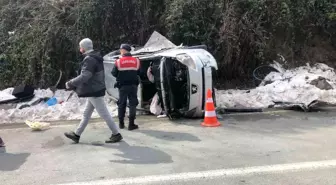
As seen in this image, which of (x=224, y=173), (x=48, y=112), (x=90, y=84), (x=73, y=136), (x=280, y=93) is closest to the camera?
(x=224, y=173)

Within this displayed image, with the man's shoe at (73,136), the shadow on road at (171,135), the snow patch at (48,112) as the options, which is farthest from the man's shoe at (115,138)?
the snow patch at (48,112)

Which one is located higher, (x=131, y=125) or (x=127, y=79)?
(x=127, y=79)

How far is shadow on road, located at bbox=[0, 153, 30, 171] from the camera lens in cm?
562

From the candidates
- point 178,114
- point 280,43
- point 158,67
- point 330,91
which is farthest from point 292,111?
point 280,43

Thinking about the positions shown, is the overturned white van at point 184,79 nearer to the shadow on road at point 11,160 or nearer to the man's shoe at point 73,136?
the man's shoe at point 73,136

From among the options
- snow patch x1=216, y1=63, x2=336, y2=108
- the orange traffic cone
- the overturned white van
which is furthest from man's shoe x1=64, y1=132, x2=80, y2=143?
snow patch x1=216, y1=63, x2=336, y2=108

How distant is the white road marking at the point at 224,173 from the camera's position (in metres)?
4.91

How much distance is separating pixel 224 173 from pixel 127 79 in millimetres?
3185

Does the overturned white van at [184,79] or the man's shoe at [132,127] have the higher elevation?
the overturned white van at [184,79]

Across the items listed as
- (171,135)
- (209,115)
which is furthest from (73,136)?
(209,115)

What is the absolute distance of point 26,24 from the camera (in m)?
12.8

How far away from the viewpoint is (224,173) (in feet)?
16.8

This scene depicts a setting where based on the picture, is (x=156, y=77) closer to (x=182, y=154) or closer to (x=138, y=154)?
(x=138, y=154)

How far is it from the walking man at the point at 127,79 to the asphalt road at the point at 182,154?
0.41 m
